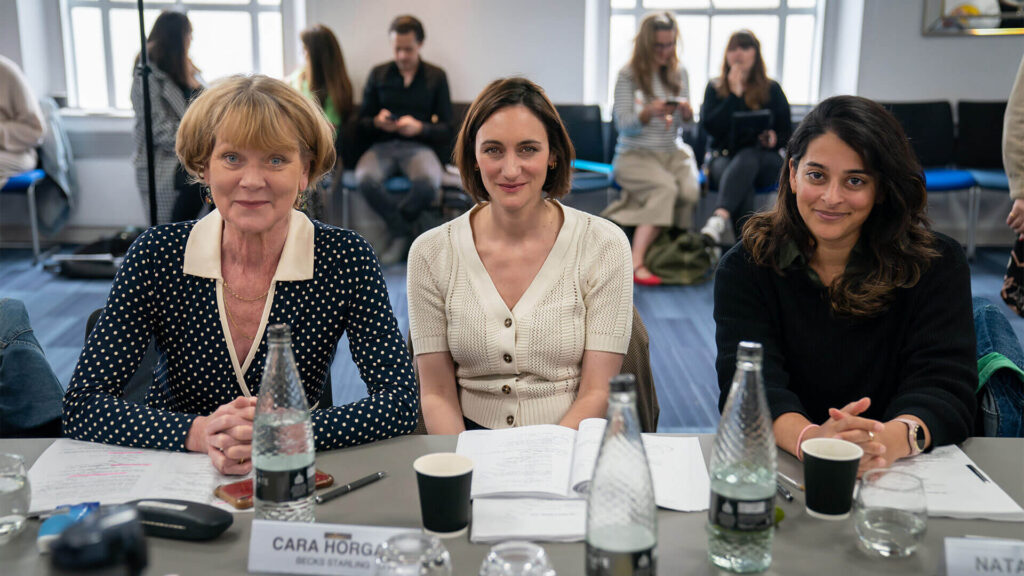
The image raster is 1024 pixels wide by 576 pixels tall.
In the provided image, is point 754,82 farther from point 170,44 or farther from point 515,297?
point 515,297

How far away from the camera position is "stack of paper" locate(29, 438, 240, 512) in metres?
1.18

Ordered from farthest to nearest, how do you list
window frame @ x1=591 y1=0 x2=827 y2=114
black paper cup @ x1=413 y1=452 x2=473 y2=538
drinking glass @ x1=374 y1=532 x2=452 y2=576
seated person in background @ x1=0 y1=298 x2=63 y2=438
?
window frame @ x1=591 y1=0 x2=827 y2=114, seated person in background @ x1=0 y1=298 x2=63 y2=438, black paper cup @ x1=413 y1=452 x2=473 y2=538, drinking glass @ x1=374 y1=532 x2=452 y2=576

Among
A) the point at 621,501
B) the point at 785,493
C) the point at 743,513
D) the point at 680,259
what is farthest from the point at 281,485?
the point at 680,259

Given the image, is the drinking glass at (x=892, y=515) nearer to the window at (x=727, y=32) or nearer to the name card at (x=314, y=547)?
the name card at (x=314, y=547)

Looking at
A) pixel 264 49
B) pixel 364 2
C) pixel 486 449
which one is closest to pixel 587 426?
pixel 486 449

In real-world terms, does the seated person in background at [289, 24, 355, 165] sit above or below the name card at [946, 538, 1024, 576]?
above

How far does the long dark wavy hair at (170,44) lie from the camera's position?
4660 mm

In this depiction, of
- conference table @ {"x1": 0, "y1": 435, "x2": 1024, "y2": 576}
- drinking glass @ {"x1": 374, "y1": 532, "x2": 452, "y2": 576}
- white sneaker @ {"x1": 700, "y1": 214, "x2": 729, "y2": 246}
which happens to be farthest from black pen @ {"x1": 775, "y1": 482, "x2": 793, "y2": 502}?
white sneaker @ {"x1": 700, "y1": 214, "x2": 729, "y2": 246}

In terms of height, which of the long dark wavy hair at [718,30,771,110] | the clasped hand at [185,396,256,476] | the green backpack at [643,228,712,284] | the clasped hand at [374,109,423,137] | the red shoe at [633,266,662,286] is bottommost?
the red shoe at [633,266,662,286]

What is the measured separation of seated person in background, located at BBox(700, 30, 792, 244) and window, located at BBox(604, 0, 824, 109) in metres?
0.94

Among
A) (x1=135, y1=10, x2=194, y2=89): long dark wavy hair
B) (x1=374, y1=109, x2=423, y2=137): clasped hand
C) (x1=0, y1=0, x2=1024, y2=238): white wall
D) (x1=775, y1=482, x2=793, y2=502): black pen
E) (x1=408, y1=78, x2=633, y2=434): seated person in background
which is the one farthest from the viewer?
(x1=0, y1=0, x2=1024, y2=238): white wall

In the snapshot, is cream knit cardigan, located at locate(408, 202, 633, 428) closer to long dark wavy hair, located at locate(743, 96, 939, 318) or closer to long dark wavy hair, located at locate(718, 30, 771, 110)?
long dark wavy hair, located at locate(743, 96, 939, 318)

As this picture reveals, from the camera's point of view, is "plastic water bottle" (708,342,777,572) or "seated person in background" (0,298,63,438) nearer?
"plastic water bottle" (708,342,777,572)

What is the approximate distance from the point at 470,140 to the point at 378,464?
0.90 metres
